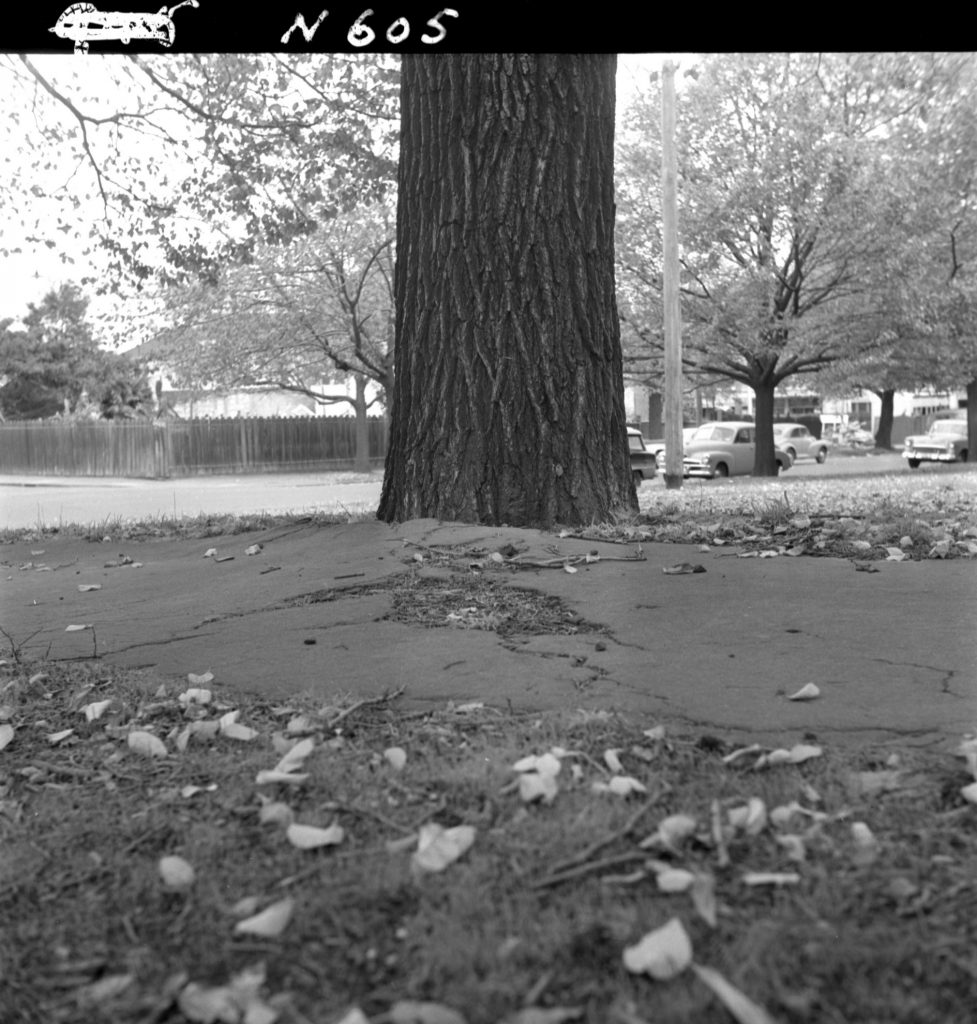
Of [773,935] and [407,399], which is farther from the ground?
[407,399]

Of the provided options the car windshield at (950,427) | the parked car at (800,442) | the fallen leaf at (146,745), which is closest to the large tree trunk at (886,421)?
the parked car at (800,442)

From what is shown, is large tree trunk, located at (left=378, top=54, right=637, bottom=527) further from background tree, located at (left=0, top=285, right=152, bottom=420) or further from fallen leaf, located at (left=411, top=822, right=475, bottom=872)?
background tree, located at (left=0, top=285, right=152, bottom=420)

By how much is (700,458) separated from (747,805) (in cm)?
3190

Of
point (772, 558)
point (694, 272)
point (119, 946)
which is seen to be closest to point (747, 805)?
point (119, 946)

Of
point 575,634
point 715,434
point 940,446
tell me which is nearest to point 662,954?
point 575,634

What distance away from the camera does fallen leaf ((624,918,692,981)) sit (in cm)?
182

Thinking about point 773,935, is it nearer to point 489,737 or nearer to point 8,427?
point 489,737

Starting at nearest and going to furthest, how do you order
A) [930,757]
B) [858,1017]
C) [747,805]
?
[858,1017]
[747,805]
[930,757]

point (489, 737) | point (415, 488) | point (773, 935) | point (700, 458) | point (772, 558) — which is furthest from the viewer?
point (700, 458)

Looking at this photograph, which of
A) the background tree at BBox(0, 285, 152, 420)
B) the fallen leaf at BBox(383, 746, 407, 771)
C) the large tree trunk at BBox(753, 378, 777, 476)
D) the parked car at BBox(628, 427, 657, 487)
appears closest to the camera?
the fallen leaf at BBox(383, 746, 407, 771)

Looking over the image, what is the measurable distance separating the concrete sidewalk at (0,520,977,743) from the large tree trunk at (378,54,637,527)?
56 cm

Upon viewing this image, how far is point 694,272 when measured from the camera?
26.9m

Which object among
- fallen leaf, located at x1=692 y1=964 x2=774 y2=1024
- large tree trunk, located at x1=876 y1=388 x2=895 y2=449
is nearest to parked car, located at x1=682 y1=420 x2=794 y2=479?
large tree trunk, located at x1=876 y1=388 x2=895 y2=449

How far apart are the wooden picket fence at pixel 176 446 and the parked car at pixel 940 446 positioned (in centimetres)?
1917
